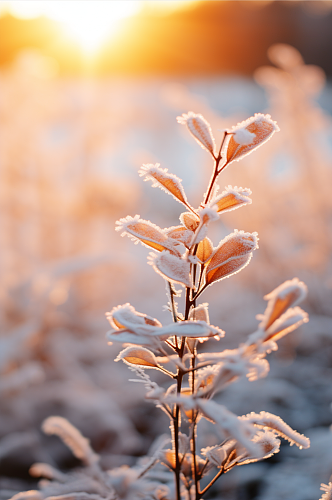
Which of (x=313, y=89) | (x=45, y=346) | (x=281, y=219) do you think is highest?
(x=313, y=89)

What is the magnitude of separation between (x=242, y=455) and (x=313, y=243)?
5.19ft

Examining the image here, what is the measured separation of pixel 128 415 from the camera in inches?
52.0

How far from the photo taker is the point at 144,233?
36 centimetres

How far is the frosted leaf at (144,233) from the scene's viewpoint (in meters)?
0.35

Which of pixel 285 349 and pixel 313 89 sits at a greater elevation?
pixel 313 89

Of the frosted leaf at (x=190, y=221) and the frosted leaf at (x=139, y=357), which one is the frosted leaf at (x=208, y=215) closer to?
the frosted leaf at (x=190, y=221)

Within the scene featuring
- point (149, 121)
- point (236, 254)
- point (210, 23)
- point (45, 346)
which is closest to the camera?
point (236, 254)

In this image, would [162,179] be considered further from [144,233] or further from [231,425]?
[231,425]

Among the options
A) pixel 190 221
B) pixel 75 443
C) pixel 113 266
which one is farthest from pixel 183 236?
pixel 113 266

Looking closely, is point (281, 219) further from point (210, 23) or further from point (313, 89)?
point (210, 23)

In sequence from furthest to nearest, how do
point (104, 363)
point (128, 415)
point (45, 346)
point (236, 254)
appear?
point (104, 363) < point (45, 346) < point (128, 415) < point (236, 254)

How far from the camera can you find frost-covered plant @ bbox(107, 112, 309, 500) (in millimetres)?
315

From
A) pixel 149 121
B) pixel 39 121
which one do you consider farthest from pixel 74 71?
pixel 39 121

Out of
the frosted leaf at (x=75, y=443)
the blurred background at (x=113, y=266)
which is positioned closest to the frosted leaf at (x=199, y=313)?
the frosted leaf at (x=75, y=443)
